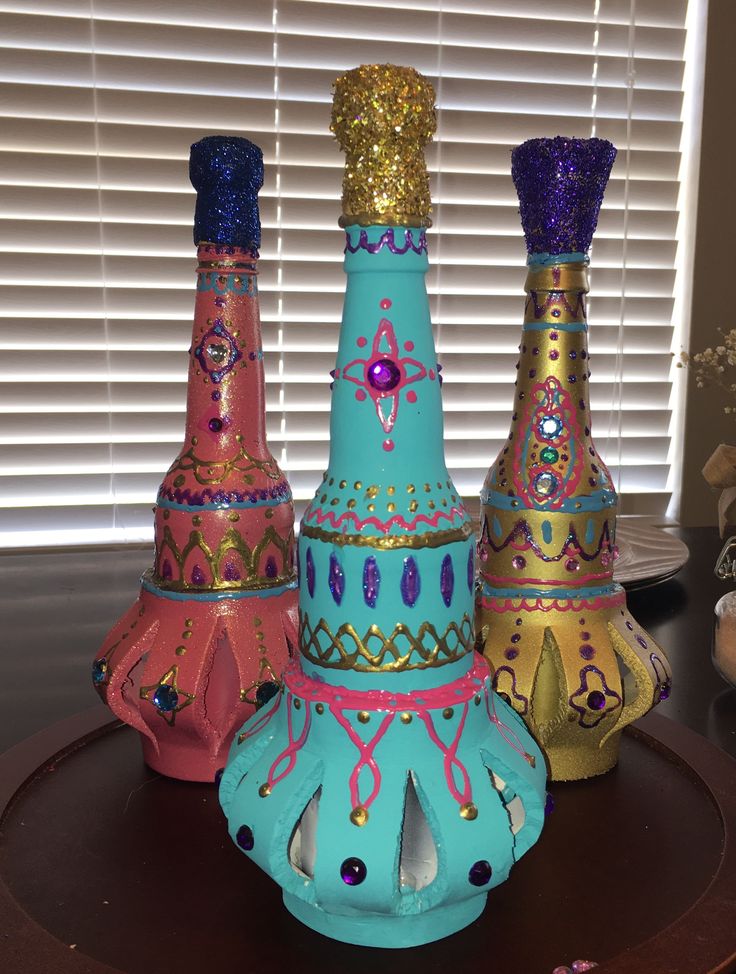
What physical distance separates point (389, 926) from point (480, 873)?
0.05 metres

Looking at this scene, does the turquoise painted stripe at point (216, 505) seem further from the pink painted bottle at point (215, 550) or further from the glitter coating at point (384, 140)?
the glitter coating at point (384, 140)

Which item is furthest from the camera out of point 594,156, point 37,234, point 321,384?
point 321,384

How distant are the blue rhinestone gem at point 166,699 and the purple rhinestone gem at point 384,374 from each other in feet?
0.74

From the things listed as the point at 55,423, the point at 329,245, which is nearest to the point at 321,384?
the point at 329,245

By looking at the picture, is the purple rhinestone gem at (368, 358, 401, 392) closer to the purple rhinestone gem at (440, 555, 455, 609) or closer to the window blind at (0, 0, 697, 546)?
the purple rhinestone gem at (440, 555, 455, 609)

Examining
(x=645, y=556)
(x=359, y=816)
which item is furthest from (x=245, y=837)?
(x=645, y=556)

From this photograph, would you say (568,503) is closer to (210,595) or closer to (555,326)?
(555,326)

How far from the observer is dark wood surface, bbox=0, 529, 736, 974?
1.29 ft

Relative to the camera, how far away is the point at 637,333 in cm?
168

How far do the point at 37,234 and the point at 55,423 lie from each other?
0.30 m

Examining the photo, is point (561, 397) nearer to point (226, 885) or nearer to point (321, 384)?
point (226, 885)

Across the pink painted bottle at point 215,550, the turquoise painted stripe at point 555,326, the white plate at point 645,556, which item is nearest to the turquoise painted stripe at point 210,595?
the pink painted bottle at point 215,550

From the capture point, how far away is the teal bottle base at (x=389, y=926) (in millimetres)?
404

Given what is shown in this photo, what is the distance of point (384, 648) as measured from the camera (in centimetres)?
41
